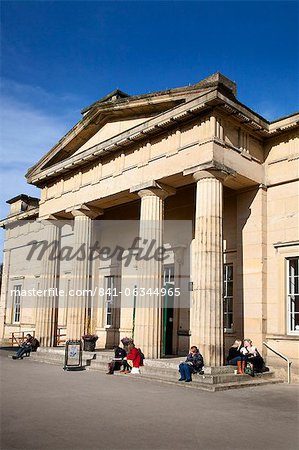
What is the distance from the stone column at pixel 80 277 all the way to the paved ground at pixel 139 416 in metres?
5.73

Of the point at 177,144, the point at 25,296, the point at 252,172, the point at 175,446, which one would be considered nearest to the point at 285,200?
the point at 252,172

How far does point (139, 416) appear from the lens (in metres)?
8.09

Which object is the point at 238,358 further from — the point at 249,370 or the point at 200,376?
the point at 200,376

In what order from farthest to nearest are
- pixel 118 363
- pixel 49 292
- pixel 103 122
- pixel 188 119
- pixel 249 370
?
pixel 49 292 < pixel 103 122 < pixel 118 363 < pixel 188 119 < pixel 249 370

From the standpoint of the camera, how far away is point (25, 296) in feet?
89.2

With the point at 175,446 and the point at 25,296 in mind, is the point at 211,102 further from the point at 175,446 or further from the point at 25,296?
the point at 25,296

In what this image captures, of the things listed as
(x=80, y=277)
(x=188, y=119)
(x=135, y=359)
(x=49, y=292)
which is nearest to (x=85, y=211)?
(x=80, y=277)

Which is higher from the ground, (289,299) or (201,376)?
(289,299)

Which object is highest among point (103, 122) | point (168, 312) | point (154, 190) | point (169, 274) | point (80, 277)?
point (103, 122)

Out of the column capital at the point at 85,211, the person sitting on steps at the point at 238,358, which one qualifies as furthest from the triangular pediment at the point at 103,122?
the person sitting on steps at the point at 238,358

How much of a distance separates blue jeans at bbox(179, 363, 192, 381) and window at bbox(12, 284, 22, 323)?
17.7 metres

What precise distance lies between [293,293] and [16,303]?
18.8 m

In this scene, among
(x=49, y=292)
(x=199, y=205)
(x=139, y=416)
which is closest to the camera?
(x=139, y=416)

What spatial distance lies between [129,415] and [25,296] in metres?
20.3
